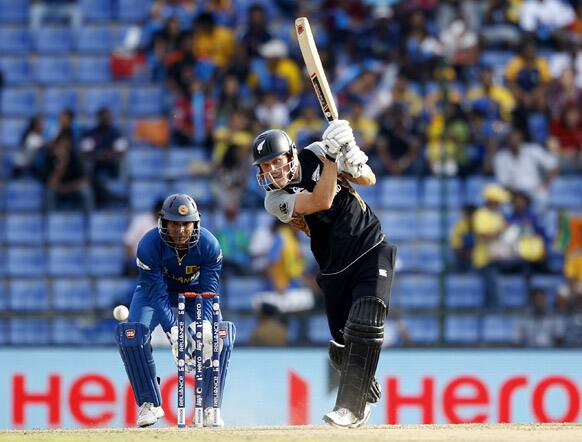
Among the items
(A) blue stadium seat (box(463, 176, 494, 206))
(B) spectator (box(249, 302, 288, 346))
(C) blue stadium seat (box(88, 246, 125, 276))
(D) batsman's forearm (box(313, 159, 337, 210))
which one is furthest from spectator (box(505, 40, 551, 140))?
(D) batsman's forearm (box(313, 159, 337, 210))

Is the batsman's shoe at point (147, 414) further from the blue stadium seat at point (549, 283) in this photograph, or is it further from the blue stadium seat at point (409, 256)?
the blue stadium seat at point (549, 283)

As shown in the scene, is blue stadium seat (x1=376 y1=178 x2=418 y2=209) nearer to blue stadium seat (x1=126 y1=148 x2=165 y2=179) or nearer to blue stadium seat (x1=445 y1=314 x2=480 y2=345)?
blue stadium seat (x1=445 y1=314 x2=480 y2=345)

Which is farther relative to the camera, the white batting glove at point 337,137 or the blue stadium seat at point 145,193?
the blue stadium seat at point 145,193

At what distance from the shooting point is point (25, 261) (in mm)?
14289

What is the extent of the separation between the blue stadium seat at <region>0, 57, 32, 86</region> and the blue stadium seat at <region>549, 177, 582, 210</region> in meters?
6.21

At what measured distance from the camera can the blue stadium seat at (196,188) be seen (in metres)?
14.4

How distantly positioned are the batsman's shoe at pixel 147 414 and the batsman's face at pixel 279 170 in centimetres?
190

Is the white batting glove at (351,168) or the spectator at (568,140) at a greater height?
the spectator at (568,140)

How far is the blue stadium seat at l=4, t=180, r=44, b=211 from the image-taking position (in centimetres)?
1463

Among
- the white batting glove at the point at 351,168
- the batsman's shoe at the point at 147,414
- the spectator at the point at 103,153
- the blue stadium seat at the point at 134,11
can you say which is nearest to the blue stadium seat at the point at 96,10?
the blue stadium seat at the point at 134,11

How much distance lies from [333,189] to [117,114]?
7.97m

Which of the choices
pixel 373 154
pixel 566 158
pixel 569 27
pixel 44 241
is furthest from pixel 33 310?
pixel 569 27

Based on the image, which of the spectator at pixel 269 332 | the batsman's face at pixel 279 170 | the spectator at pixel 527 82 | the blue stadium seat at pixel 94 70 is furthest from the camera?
the blue stadium seat at pixel 94 70

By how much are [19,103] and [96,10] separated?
1513 mm
